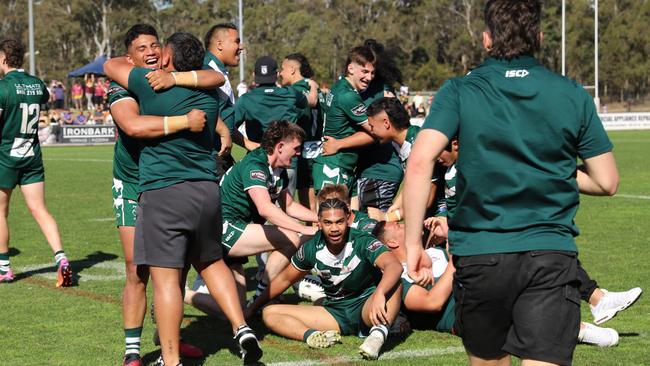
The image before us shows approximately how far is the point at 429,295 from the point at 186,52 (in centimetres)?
243

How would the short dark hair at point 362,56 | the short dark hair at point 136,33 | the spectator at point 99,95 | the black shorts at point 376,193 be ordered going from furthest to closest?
1. the spectator at point 99,95
2. the black shorts at point 376,193
3. the short dark hair at point 362,56
4. the short dark hair at point 136,33

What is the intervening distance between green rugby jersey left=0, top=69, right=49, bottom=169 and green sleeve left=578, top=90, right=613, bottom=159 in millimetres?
6633

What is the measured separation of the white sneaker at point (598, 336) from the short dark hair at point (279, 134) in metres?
2.40

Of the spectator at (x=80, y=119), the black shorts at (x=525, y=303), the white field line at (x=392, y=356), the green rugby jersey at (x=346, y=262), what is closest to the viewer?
the black shorts at (x=525, y=303)

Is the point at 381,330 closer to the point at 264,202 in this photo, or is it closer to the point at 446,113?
the point at 264,202

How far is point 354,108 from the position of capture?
916cm

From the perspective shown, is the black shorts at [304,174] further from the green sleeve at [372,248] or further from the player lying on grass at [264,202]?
the green sleeve at [372,248]

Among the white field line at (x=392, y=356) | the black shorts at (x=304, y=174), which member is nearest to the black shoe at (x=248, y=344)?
the white field line at (x=392, y=356)

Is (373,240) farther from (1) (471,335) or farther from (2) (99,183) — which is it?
(2) (99,183)

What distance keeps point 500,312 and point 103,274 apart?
6.65m

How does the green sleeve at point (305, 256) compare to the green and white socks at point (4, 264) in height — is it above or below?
above

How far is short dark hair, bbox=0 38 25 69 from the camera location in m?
9.24

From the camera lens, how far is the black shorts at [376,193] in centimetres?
939

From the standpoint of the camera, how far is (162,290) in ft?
18.5
